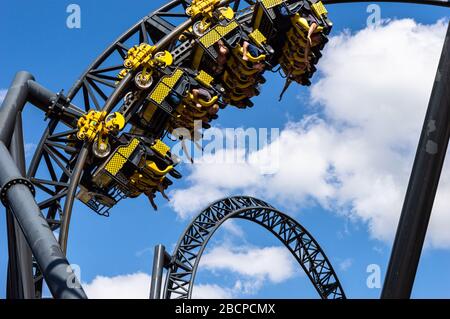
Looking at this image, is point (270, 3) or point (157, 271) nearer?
point (270, 3)

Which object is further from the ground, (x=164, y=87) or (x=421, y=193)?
(x=164, y=87)

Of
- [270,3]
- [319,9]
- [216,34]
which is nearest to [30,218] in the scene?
[216,34]

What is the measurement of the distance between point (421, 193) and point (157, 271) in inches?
562

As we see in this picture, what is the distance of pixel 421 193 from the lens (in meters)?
4.21

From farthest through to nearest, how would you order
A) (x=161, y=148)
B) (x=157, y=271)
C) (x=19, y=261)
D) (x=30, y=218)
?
(x=157, y=271), (x=161, y=148), (x=19, y=261), (x=30, y=218)

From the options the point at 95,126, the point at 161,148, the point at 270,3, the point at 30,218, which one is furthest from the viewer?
the point at 270,3

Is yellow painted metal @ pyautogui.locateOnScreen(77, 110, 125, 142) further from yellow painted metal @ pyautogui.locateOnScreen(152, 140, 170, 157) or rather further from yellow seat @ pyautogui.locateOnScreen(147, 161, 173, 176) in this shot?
yellow seat @ pyautogui.locateOnScreen(147, 161, 173, 176)

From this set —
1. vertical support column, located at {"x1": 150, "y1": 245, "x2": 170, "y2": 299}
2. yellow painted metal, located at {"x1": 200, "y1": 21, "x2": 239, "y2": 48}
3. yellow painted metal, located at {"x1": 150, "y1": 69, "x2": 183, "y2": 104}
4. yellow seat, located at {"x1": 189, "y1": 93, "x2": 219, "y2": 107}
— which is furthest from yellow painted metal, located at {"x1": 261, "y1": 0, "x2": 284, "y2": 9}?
vertical support column, located at {"x1": 150, "y1": 245, "x2": 170, "y2": 299}

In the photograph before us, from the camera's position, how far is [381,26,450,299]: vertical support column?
13.5ft

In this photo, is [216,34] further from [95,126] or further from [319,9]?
[95,126]

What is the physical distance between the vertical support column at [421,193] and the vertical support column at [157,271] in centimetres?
1399

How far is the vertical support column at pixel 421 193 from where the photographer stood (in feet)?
13.5
